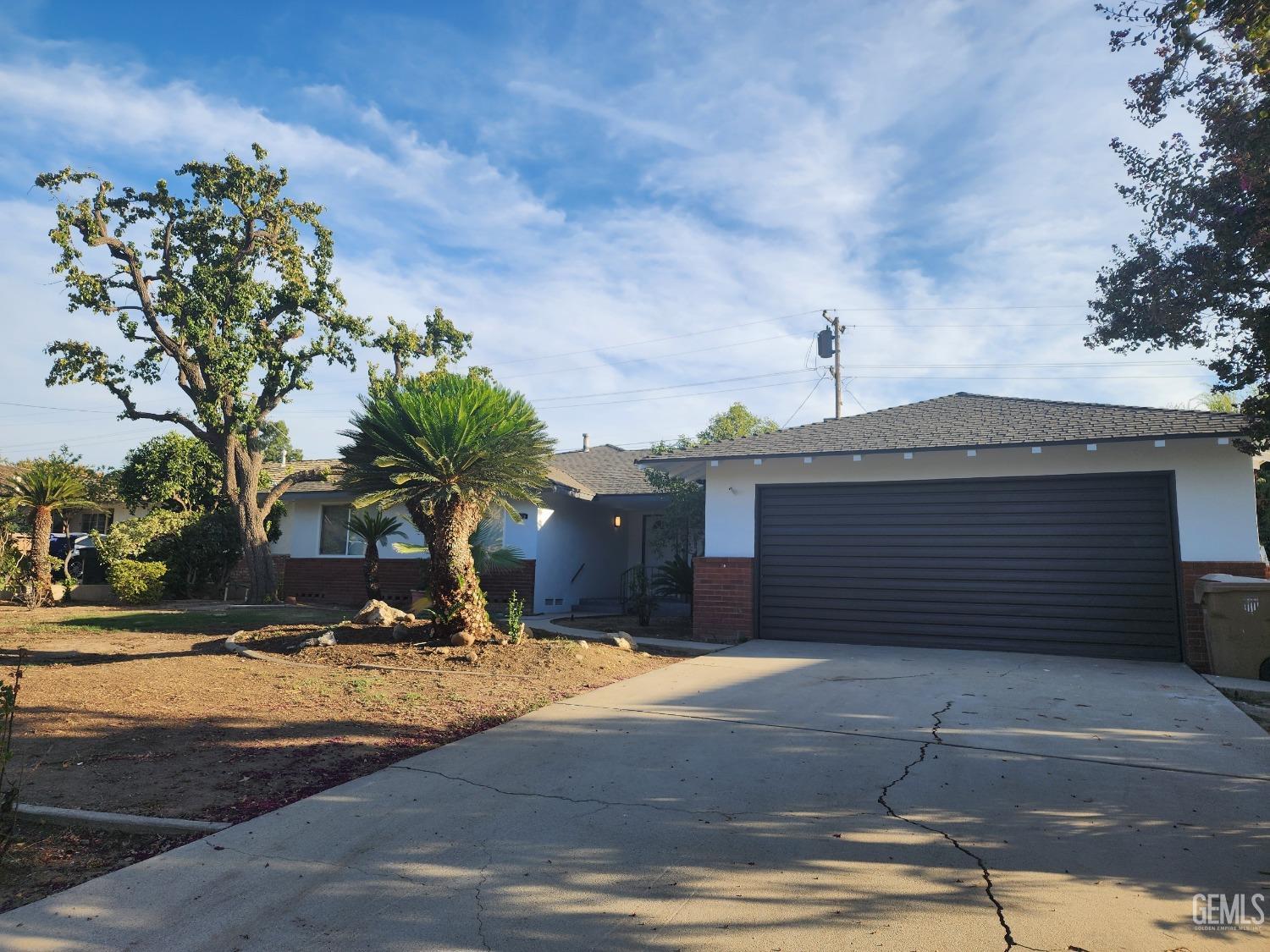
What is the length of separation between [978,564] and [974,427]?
7.30 ft

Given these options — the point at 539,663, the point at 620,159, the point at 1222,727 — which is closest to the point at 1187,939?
the point at 1222,727

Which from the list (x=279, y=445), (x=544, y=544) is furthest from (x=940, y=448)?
(x=279, y=445)

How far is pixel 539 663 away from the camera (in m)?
8.80

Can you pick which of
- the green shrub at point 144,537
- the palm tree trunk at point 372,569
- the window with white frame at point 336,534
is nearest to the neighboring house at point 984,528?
the palm tree trunk at point 372,569

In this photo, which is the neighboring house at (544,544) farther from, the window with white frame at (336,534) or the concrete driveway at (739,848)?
the concrete driveway at (739,848)

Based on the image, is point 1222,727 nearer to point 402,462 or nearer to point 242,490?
point 402,462

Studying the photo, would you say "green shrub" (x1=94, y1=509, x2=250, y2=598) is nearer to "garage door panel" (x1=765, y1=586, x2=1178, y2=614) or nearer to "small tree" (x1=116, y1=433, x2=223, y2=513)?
"small tree" (x1=116, y1=433, x2=223, y2=513)

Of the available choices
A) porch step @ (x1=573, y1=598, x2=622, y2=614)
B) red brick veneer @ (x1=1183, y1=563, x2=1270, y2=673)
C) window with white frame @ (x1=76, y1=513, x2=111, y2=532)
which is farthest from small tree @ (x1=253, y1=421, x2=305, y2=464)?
red brick veneer @ (x1=1183, y1=563, x2=1270, y2=673)

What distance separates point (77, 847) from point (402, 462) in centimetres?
571

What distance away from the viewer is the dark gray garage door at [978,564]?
33.6ft

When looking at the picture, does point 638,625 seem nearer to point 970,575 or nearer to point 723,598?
point 723,598

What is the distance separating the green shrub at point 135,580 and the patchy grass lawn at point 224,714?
6.07 meters

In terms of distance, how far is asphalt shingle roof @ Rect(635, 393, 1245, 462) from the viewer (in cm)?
1014

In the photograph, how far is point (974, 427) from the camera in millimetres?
11711
